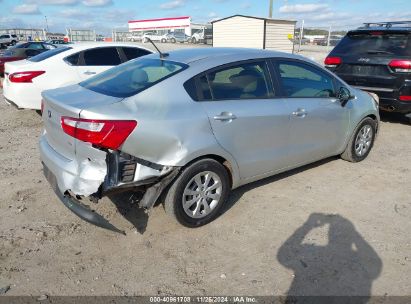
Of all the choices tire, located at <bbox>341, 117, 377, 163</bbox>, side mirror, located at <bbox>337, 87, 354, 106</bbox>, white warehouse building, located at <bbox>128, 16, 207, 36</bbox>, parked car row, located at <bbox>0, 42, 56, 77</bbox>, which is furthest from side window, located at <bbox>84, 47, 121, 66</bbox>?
white warehouse building, located at <bbox>128, 16, 207, 36</bbox>

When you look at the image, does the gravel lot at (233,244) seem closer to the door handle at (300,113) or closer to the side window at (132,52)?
the door handle at (300,113)

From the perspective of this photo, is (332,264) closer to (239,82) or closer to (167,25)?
(239,82)

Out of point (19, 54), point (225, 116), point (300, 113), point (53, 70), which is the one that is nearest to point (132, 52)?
point (53, 70)

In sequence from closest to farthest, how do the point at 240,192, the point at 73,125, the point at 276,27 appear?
the point at 73,125 → the point at 240,192 → the point at 276,27

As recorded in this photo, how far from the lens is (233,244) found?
10.9ft

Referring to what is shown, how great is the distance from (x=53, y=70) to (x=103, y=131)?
4.83m

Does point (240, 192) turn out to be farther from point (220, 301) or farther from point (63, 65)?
point (63, 65)

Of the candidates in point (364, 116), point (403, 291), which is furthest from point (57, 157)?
point (364, 116)

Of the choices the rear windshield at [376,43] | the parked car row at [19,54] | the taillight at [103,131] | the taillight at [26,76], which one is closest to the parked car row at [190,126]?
the taillight at [103,131]

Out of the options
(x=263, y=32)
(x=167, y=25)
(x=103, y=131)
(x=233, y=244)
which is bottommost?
(x=233, y=244)

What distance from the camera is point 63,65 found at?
7047 mm

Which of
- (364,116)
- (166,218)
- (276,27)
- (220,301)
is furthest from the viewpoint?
(276,27)

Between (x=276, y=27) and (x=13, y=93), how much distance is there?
20761 millimetres

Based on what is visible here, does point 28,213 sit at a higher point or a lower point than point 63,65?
lower
